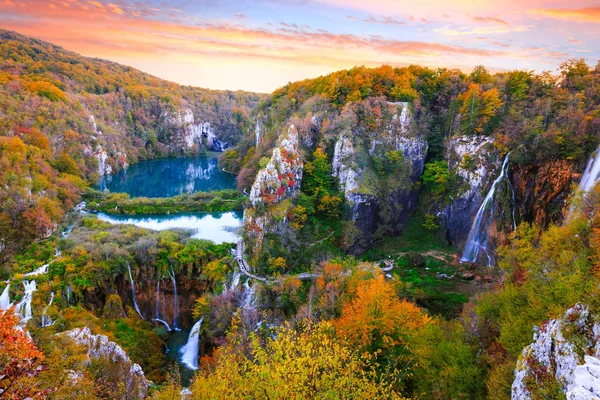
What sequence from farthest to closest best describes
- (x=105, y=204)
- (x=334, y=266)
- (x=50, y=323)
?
(x=105, y=204), (x=334, y=266), (x=50, y=323)

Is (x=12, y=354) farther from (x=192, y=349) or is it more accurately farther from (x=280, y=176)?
(x=280, y=176)

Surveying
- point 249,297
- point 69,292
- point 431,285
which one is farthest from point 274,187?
point 69,292

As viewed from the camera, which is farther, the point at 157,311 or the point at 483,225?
the point at 483,225

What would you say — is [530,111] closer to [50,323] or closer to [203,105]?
[50,323]

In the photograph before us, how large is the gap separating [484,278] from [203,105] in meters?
130

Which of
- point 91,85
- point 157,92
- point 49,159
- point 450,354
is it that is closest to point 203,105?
→ point 157,92

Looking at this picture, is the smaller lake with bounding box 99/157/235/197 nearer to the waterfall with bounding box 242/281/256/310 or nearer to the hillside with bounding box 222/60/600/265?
the hillside with bounding box 222/60/600/265

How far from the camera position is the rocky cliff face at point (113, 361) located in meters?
17.4

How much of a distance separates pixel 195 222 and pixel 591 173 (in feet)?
150

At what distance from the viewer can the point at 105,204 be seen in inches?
2201

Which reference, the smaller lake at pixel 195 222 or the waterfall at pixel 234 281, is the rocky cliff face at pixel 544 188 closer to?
the waterfall at pixel 234 281

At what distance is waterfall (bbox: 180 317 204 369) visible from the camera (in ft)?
92.4

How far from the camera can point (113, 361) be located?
63.6ft

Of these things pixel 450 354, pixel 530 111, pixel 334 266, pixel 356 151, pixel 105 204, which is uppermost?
pixel 530 111
